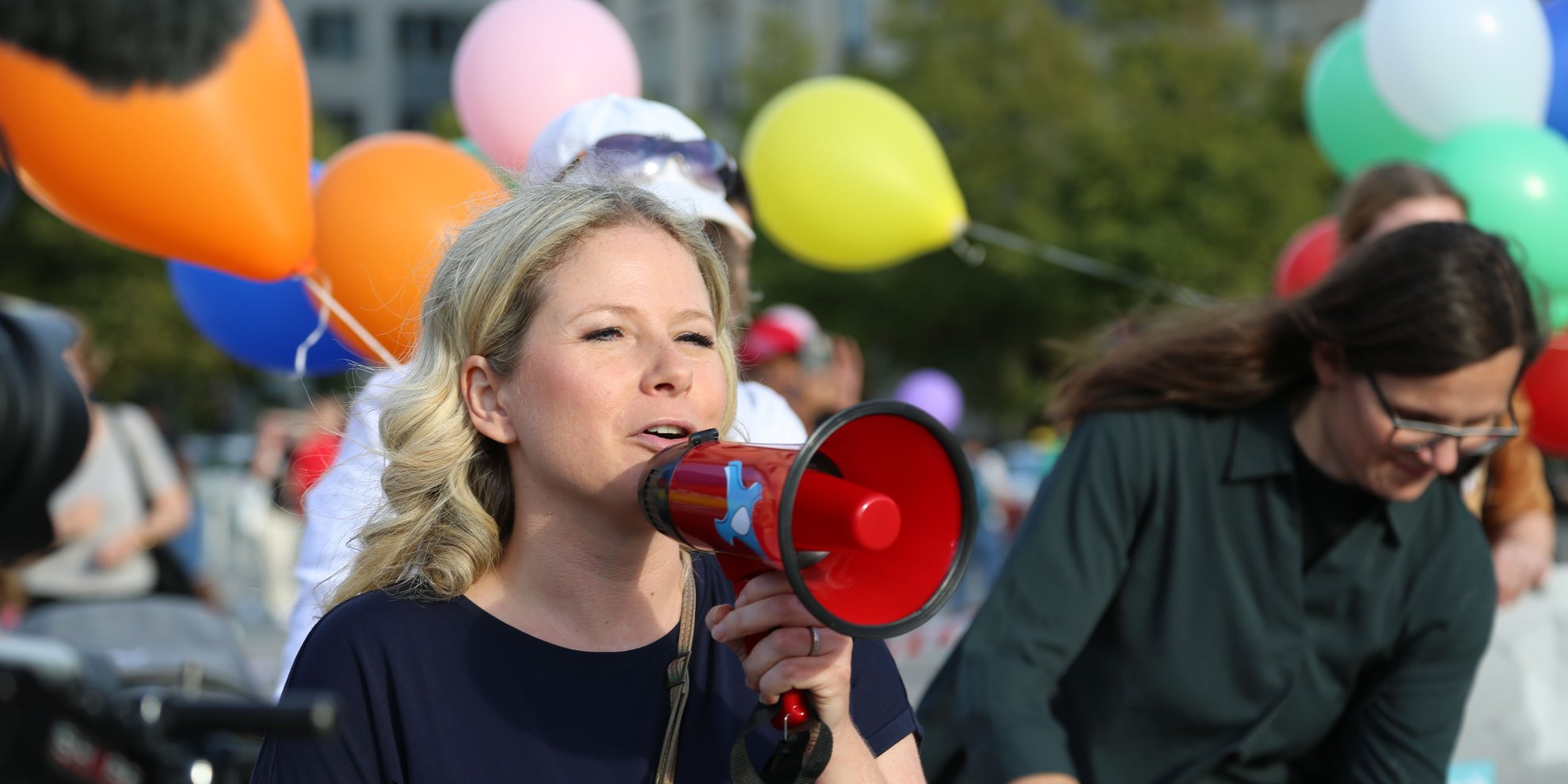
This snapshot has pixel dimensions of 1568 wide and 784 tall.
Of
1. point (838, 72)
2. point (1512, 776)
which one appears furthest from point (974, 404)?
point (1512, 776)

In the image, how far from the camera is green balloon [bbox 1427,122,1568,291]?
473 centimetres

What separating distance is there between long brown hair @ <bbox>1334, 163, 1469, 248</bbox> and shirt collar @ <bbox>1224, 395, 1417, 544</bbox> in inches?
50.0

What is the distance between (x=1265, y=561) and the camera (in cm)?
291

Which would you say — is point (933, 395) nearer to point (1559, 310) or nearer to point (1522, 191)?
point (1559, 310)

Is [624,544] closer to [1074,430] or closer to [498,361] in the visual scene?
[498,361]

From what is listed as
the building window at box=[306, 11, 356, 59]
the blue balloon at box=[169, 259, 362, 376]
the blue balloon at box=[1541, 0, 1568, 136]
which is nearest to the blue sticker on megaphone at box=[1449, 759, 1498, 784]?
the blue balloon at box=[1541, 0, 1568, 136]

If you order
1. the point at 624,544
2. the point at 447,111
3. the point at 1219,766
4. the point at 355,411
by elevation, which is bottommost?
the point at 447,111

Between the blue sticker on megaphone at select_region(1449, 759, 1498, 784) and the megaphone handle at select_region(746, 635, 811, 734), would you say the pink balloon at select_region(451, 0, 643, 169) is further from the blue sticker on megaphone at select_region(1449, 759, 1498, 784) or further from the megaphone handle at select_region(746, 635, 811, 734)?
the blue sticker on megaphone at select_region(1449, 759, 1498, 784)

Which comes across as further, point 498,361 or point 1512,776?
point 1512,776

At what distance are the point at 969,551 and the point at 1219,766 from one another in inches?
63.2

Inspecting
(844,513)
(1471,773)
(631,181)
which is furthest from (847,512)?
(1471,773)

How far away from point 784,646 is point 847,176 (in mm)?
4523

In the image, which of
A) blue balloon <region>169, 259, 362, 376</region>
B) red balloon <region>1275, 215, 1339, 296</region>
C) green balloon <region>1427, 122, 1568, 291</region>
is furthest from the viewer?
red balloon <region>1275, 215, 1339, 296</region>

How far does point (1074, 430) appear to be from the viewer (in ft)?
9.97
